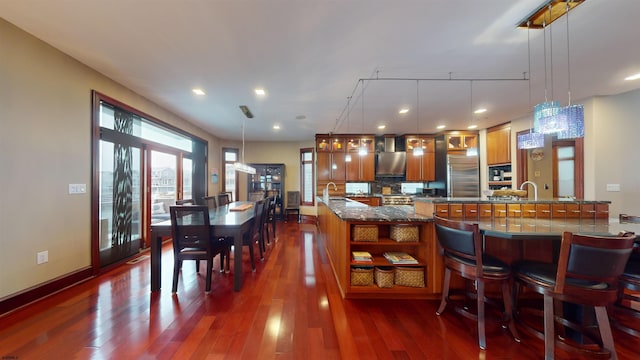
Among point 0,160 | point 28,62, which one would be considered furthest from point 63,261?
point 28,62

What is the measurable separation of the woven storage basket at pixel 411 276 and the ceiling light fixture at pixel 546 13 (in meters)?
2.50

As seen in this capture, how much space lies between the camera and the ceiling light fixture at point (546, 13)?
182cm

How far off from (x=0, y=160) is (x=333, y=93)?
372 centimetres

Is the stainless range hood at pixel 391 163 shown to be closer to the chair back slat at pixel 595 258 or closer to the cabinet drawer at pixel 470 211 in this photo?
the cabinet drawer at pixel 470 211

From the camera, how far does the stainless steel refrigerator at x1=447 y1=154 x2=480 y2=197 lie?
6.15 m

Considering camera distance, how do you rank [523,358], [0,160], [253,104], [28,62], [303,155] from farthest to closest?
[303,155] → [253,104] → [28,62] → [0,160] → [523,358]

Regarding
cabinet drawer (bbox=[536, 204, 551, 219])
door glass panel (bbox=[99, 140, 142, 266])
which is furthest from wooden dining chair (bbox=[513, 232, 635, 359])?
door glass panel (bbox=[99, 140, 142, 266])

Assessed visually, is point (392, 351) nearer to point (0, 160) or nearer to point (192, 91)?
point (0, 160)

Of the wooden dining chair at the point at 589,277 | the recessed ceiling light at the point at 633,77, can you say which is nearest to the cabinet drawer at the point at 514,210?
the wooden dining chair at the point at 589,277

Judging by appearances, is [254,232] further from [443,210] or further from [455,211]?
[455,211]

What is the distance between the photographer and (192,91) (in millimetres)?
3568

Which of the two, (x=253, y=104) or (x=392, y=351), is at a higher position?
(x=253, y=104)

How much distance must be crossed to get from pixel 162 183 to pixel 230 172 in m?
2.67

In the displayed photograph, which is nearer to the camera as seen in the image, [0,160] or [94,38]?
[0,160]
